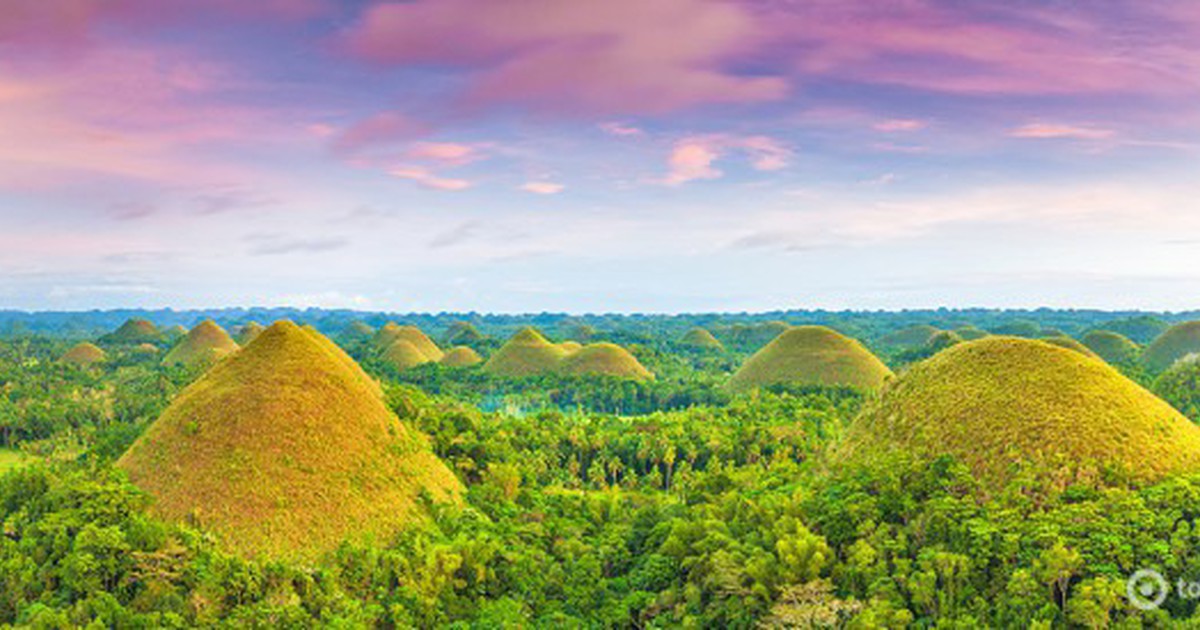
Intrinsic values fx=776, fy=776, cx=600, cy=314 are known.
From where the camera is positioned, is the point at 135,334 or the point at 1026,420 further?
the point at 135,334

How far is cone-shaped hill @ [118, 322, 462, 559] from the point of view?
1125 inches

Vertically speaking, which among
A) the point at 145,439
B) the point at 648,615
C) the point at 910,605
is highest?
the point at 145,439

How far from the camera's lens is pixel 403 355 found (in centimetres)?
11262

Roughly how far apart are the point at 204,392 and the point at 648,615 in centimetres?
2206

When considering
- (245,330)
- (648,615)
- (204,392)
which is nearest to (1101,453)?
(648,615)

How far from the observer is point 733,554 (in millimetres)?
25438

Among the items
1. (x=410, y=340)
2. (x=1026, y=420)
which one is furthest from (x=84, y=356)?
(x=1026, y=420)

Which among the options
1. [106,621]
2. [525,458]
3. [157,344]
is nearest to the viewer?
[106,621]

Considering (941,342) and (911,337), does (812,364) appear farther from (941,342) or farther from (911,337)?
(911,337)

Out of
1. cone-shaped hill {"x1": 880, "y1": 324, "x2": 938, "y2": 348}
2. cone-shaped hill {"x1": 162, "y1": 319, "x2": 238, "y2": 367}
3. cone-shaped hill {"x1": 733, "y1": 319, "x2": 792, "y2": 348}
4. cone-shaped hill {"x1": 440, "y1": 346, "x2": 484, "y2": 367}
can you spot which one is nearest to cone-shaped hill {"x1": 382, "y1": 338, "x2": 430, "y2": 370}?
cone-shaped hill {"x1": 440, "y1": 346, "x2": 484, "y2": 367}

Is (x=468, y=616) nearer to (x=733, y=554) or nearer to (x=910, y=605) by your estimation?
(x=733, y=554)

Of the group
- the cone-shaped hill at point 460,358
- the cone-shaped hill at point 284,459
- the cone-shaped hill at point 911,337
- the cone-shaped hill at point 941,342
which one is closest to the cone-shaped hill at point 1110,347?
the cone-shaped hill at point 941,342

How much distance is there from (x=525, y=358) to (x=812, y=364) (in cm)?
3747

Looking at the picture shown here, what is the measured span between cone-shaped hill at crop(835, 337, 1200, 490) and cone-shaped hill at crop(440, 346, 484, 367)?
256ft
